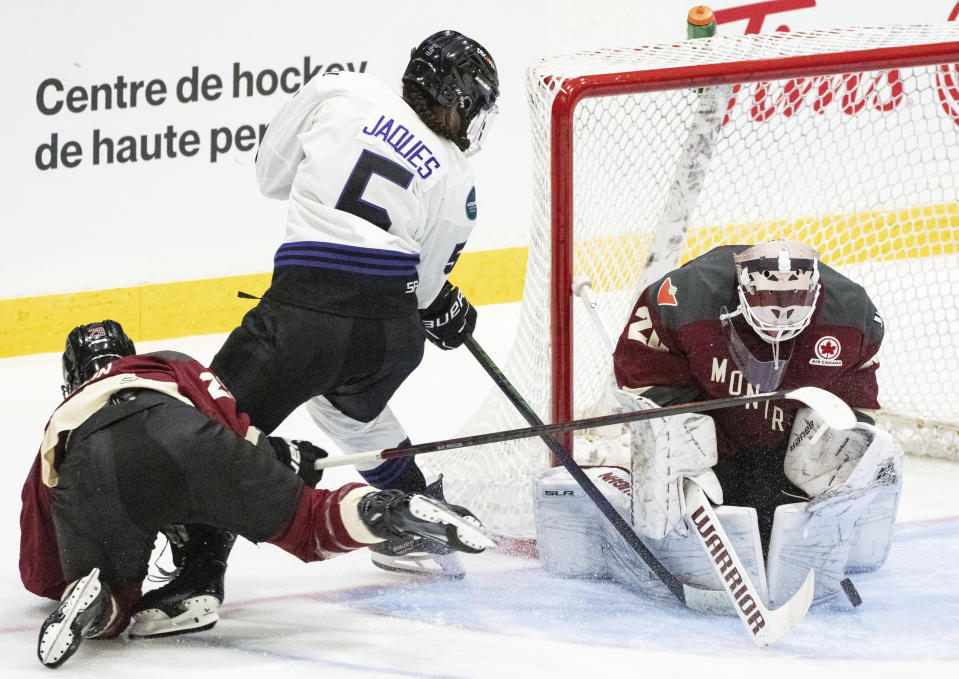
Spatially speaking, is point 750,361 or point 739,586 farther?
point 750,361

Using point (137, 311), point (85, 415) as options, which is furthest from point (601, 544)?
point (137, 311)

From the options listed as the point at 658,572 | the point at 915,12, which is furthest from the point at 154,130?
the point at 915,12

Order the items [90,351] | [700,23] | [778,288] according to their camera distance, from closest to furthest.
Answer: [778,288] < [90,351] < [700,23]

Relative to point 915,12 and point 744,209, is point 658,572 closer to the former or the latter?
point 744,209

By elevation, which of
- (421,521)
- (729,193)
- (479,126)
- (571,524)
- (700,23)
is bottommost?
(571,524)

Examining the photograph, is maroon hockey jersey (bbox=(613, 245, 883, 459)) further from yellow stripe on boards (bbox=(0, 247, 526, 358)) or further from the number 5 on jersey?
yellow stripe on boards (bbox=(0, 247, 526, 358))

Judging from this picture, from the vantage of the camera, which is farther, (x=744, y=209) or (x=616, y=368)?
(x=744, y=209)

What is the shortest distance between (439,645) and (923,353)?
1.89 m

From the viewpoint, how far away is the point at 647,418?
98.6 inches

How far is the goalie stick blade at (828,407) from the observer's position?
2332 mm

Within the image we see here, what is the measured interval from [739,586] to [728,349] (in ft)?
1.51

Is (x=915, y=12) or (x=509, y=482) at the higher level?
(x=915, y=12)

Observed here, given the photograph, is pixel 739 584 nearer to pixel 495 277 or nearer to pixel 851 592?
pixel 851 592

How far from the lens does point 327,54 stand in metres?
4.54
